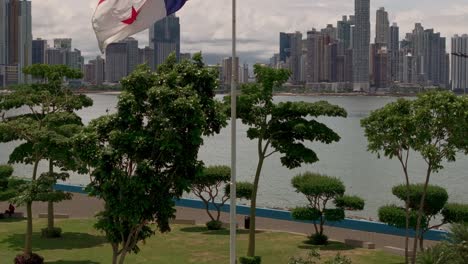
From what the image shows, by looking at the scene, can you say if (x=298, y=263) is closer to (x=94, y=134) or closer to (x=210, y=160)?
(x=94, y=134)

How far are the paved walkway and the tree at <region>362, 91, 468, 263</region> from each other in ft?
24.3

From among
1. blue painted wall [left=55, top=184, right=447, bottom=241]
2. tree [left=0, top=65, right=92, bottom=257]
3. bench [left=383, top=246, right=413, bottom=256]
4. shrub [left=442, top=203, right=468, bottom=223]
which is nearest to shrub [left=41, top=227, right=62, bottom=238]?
tree [left=0, top=65, right=92, bottom=257]

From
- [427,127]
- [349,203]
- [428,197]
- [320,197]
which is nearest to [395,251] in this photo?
[428,197]

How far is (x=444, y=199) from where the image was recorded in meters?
28.9

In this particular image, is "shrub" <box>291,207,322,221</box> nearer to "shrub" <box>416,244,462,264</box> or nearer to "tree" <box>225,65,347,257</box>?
"tree" <box>225,65,347,257</box>

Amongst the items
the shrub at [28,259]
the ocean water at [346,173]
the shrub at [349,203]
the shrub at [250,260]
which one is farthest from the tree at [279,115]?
the ocean water at [346,173]

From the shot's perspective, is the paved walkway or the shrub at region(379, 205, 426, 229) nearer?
the shrub at region(379, 205, 426, 229)

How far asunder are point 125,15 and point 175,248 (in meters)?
15.8

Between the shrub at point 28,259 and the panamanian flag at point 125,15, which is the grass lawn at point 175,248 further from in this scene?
the panamanian flag at point 125,15

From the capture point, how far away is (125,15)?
15.0 meters

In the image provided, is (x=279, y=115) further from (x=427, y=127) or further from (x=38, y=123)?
(x=38, y=123)

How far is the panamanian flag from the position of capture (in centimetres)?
1499

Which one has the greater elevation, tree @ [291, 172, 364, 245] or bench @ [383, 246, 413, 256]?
tree @ [291, 172, 364, 245]

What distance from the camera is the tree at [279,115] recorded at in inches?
1015
